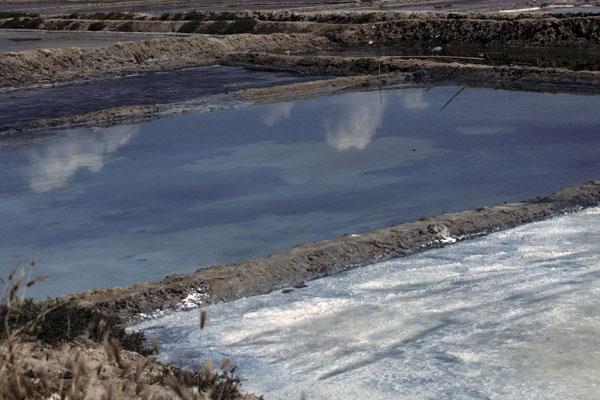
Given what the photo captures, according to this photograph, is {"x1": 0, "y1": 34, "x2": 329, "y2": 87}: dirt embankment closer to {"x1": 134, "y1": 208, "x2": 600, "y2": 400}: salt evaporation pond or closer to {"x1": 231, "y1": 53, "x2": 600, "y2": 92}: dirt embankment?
{"x1": 231, "y1": 53, "x2": 600, "y2": 92}: dirt embankment

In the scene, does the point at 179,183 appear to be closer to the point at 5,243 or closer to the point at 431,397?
the point at 5,243

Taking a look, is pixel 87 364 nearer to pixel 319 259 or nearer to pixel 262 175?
pixel 319 259

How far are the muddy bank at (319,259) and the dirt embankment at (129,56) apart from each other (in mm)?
14564

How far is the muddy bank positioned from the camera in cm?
687

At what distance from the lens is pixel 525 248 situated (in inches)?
298

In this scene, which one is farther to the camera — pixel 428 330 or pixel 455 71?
pixel 455 71

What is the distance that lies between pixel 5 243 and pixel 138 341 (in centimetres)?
358

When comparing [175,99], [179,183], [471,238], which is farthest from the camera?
[175,99]

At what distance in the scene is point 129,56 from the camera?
24.2m

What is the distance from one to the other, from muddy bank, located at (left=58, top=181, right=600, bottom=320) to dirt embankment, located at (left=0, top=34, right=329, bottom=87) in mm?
14564

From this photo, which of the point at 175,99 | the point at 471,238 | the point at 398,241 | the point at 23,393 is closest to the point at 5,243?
the point at 398,241

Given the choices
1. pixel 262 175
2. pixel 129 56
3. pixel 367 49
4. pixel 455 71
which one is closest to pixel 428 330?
pixel 262 175

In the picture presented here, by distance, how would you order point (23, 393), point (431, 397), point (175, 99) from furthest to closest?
point (175, 99), point (431, 397), point (23, 393)

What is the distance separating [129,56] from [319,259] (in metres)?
17.7
